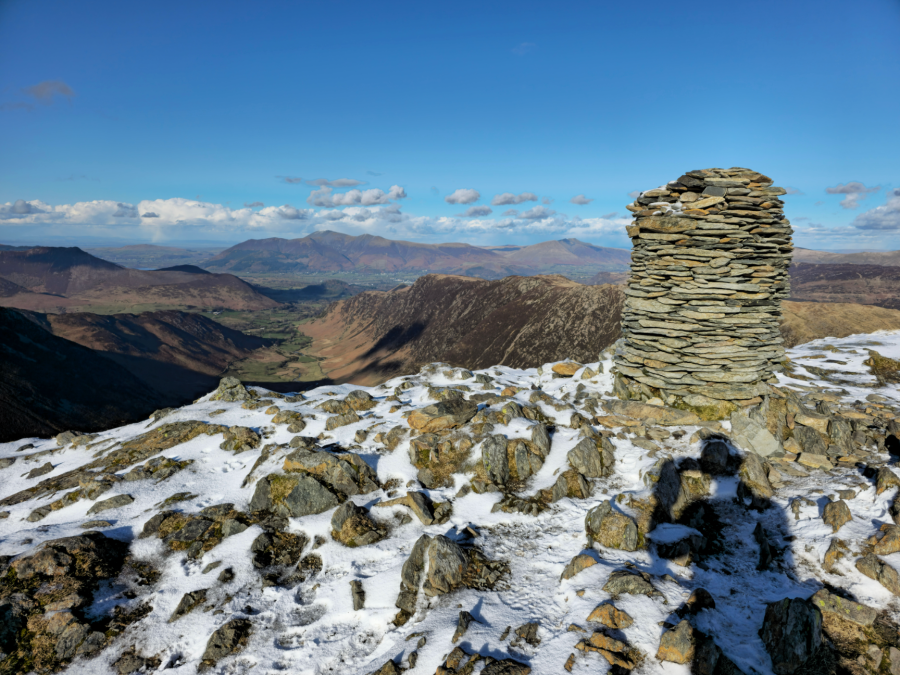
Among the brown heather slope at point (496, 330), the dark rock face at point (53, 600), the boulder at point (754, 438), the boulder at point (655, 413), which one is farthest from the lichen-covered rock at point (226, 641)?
the brown heather slope at point (496, 330)

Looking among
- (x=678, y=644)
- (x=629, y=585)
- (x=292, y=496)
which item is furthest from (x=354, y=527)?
(x=678, y=644)

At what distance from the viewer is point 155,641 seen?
962cm

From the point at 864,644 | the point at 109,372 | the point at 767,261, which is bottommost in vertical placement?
the point at 109,372

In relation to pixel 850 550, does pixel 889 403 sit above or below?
above

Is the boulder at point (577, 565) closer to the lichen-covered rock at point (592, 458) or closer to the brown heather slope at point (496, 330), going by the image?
the lichen-covered rock at point (592, 458)

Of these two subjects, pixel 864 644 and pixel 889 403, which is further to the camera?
pixel 889 403

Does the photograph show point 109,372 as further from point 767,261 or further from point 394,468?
point 767,261

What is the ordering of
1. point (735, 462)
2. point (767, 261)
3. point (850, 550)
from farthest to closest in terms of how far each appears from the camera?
point (767, 261)
point (735, 462)
point (850, 550)

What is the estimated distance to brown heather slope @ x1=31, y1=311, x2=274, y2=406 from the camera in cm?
12838

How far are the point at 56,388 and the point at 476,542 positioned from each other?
351 ft

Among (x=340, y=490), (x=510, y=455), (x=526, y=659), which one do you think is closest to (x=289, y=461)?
(x=340, y=490)

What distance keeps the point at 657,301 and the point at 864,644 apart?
488 inches

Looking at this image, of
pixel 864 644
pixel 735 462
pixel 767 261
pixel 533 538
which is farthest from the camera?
pixel 767 261

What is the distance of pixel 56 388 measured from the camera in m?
81.9
